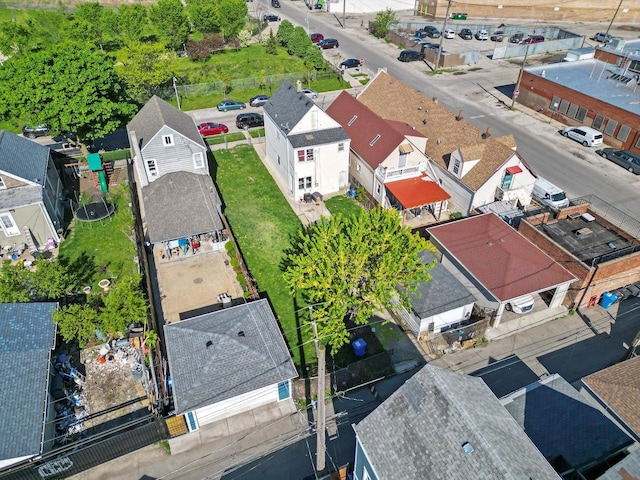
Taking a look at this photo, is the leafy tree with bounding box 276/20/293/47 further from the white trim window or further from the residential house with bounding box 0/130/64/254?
the residential house with bounding box 0/130/64/254

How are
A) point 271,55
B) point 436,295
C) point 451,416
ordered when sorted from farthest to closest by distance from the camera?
point 271,55
point 436,295
point 451,416

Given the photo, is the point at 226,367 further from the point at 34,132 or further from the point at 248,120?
the point at 34,132

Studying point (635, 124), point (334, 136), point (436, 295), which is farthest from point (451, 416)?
point (635, 124)

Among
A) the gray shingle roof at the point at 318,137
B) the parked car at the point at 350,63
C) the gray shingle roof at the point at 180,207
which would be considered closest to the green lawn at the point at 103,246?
the gray shingle roof at the point at 180,207

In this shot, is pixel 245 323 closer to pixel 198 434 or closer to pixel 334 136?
pixel 198 434

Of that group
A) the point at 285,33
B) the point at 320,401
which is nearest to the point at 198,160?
the point at 320,401

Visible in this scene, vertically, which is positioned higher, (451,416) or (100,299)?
(451,416)
